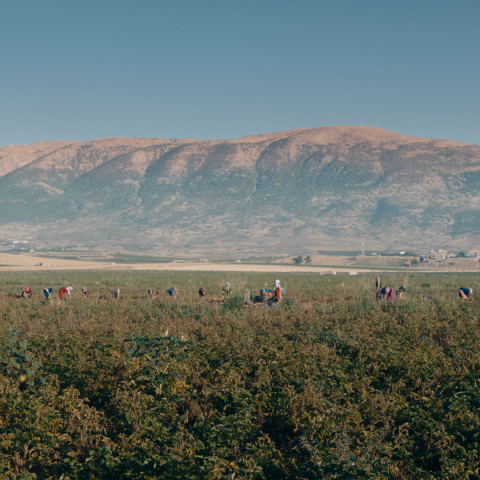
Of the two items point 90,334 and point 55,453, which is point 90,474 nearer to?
point 55,453

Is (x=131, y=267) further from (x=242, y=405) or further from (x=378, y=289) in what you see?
(x=242, y=405)

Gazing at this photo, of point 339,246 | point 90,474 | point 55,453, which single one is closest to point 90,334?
point 55,453

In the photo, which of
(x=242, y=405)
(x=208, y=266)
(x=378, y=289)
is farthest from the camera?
(x=208, y=266)

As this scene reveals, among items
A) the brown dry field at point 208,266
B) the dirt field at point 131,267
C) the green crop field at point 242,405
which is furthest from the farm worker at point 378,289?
the brown dry field at point 208,266

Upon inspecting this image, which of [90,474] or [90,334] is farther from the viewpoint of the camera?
[90,334]

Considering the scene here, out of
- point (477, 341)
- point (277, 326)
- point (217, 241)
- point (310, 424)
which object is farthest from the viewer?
point (217, 241)

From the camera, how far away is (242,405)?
7758 mm

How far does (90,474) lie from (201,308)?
45.1 ft

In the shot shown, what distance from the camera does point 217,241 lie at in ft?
643

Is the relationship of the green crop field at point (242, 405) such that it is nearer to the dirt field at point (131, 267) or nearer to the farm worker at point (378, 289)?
the farm worker at point (378, 289)

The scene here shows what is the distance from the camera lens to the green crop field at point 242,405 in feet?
20.1

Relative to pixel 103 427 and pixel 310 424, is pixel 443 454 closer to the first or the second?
pixel 310 424

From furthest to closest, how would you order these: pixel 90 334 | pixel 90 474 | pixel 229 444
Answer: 1. pixel 90 334
2. pixel 229 444
3. pixel 90 474

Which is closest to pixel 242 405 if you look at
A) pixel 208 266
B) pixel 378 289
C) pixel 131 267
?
pixel 378 289
